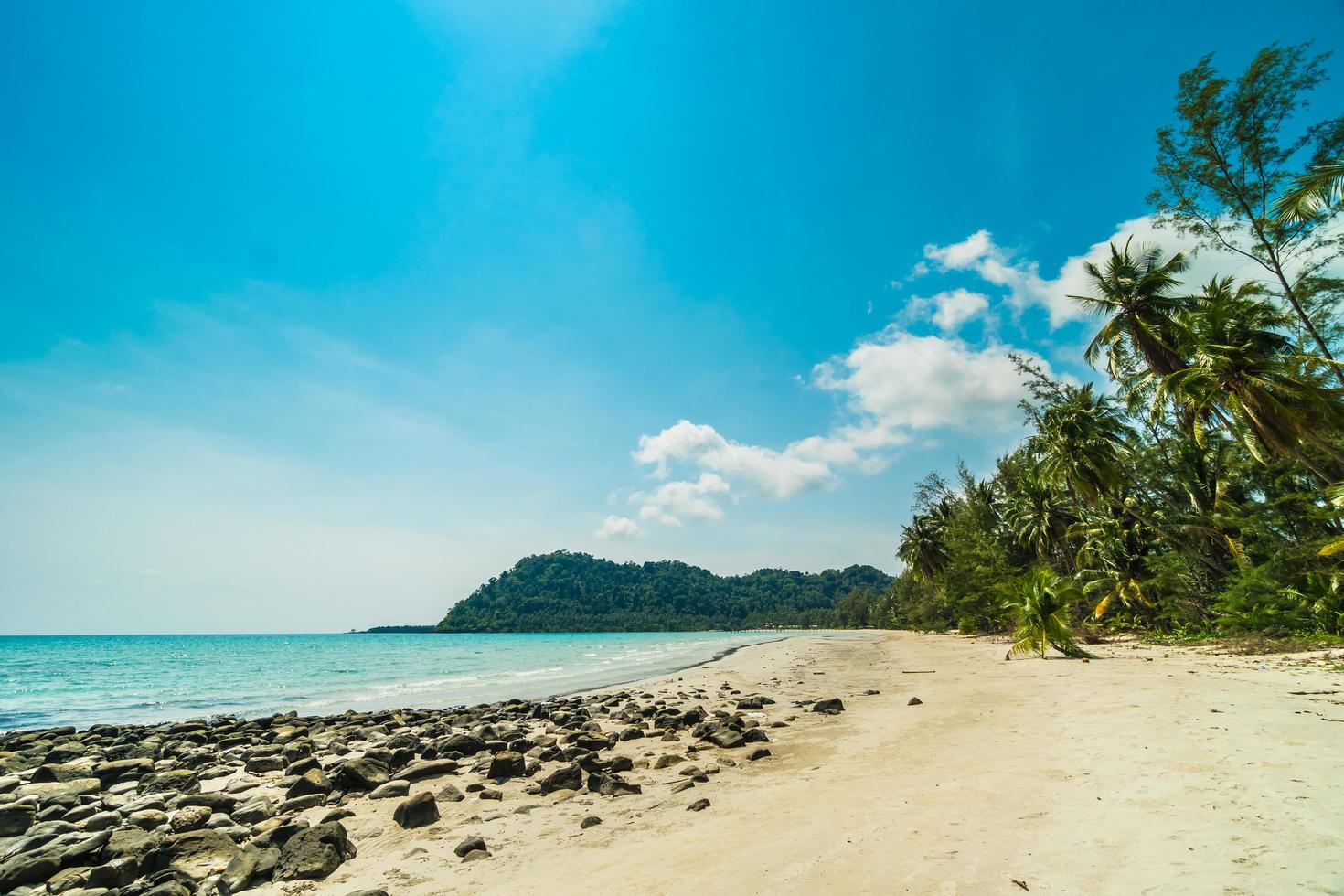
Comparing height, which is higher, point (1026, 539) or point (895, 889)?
point (1026, 539)

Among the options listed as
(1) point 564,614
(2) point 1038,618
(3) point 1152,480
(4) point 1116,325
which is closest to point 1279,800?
(2) point 1038,618

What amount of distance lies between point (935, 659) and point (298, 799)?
26182 millimetres

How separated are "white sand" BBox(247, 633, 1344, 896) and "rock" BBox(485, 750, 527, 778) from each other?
64cm

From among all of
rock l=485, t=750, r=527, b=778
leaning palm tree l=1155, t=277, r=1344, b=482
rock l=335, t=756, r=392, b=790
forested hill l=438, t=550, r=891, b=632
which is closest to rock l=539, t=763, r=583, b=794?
rock l=485, t=750, r=527, b=778

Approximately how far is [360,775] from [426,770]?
1.00 meters

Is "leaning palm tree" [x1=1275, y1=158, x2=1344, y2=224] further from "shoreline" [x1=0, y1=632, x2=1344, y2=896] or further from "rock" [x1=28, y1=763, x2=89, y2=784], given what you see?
"rock" [x1=28, y1=763, x2=89, y2=784]

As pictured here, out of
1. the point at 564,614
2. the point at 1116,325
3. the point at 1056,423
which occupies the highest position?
the point at 1116,325

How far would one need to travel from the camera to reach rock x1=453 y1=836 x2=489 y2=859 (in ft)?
19.9

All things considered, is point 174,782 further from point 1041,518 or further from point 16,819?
point 1041,518

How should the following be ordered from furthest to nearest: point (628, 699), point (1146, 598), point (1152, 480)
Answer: point (1146, 598), point (1152, 480), point (628, 699)

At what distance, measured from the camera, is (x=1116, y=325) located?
2520 cm

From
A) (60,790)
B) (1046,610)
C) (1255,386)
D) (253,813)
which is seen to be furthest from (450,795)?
(1255,386)

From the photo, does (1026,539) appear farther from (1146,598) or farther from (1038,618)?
(1038,618)

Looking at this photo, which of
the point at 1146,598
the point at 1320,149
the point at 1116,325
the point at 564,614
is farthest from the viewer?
the point at 564,614
